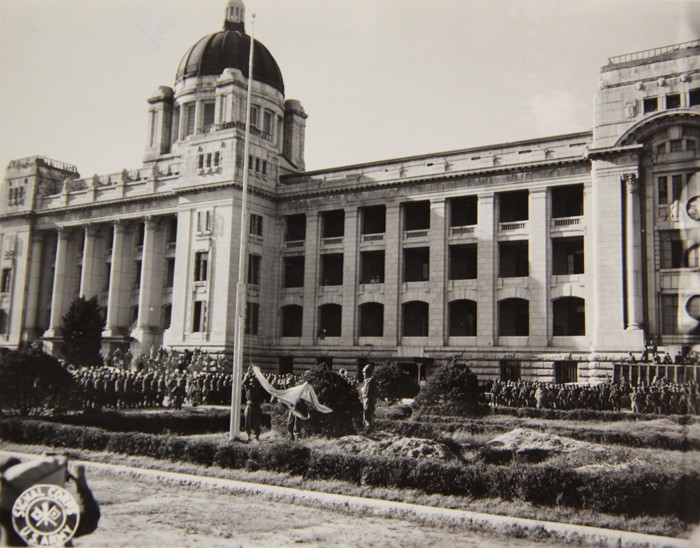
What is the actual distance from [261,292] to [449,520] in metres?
38.3

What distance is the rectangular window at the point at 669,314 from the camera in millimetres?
36375

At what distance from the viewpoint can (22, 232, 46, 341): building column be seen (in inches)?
2314

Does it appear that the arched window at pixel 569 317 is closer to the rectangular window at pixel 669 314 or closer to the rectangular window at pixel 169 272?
the rectangular window at pixel 669 314

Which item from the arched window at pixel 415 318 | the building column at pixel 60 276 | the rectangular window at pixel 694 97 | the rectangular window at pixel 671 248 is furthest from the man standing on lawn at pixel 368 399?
the building column at pixel 60 276

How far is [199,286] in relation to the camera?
4734 cm

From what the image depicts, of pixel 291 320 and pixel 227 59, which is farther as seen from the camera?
pixel 227 59

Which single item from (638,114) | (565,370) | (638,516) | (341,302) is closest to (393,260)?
(341,302)

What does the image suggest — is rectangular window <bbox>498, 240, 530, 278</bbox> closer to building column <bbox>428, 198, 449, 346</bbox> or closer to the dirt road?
building column <bbox>428, 198, 449, 346</bbox>

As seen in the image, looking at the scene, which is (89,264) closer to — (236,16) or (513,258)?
(236,16)

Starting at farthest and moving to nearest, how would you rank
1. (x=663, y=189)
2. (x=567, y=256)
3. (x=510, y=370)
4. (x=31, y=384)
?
1. (x=567, y=256)
2. (x=510, y=370)
3. (x=663, y=189)
4. (x=31, y=384)

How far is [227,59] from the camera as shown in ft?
197

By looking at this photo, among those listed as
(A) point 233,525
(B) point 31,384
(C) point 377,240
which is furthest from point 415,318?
(A) point 233,525

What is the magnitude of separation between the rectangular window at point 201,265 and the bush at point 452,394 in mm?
22418

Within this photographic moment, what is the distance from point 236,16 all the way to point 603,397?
49.1 m
